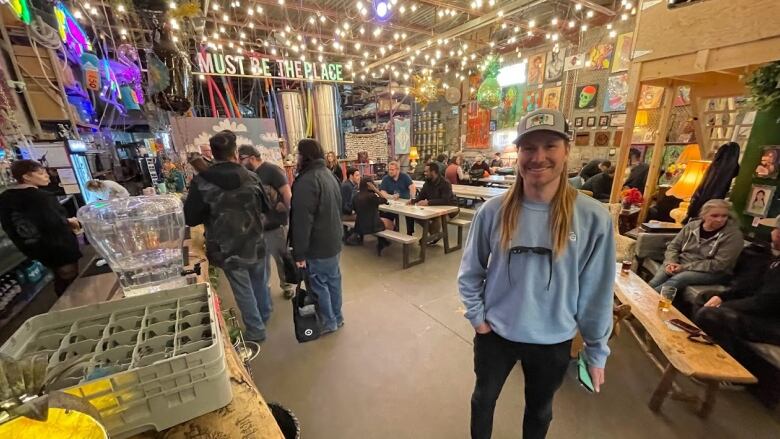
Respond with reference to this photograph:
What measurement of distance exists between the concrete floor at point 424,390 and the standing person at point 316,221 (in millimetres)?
545

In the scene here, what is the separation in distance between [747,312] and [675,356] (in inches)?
36.8

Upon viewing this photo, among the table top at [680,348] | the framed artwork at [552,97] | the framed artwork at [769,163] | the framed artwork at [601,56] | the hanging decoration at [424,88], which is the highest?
the framed artwork at [601,56]

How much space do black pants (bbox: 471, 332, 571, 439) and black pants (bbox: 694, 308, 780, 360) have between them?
5.93 ft

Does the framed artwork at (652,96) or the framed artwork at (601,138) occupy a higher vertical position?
the framed artwork at (652,96)

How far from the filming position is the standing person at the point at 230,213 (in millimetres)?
2139

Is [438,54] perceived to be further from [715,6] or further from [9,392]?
[9,392]

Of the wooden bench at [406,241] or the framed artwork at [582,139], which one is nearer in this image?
the wooden bench at [406,241]

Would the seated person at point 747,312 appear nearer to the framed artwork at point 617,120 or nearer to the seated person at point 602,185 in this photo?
the seated person at point 602,185

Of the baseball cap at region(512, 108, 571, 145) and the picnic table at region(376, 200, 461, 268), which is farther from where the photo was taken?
the picnic table at region(376, 200, 461, 268)

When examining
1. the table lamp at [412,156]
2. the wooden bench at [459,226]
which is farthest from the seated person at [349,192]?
the table lamp at [412,156]

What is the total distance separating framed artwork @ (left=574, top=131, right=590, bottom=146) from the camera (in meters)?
8.08

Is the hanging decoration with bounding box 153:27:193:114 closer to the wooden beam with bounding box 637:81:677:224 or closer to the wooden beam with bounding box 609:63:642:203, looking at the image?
the wooden beam with bounding box 609:63:642:203

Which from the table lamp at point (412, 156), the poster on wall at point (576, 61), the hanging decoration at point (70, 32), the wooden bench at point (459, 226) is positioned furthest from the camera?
the table lamp at point (412, 156)

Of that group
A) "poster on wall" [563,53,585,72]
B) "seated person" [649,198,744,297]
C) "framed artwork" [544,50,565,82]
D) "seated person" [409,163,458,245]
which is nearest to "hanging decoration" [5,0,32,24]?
"seated person" [409,163,458,245]
